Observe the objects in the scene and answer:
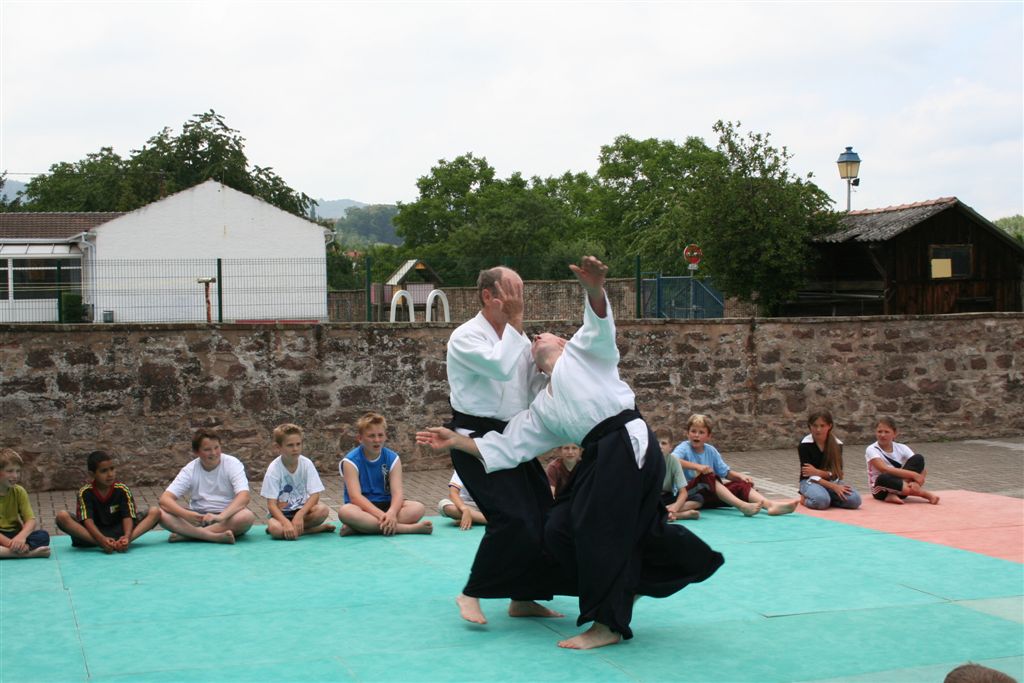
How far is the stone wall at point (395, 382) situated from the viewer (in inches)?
441

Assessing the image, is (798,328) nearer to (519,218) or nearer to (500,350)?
(500,350)

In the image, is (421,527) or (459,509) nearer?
(421,527)

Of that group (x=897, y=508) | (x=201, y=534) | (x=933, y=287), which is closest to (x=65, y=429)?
(x=201, y=534)

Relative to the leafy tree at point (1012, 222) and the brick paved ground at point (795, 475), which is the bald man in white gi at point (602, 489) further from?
the leafy tree at point (1012, 222)

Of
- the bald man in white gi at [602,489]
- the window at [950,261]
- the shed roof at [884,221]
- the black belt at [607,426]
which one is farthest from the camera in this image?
the window at [950,261]

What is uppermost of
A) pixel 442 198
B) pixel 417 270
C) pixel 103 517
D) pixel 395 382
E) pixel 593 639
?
pixel 442 198

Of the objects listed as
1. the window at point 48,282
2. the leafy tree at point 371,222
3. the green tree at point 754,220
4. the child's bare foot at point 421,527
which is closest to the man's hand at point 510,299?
the child's bare foot at point 421,527

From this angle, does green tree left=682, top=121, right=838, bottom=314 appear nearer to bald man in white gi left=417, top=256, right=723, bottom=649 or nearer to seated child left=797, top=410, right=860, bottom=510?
seated child left=797, top=410, right=860, bottom=510

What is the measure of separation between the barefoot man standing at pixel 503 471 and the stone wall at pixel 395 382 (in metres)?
6.56

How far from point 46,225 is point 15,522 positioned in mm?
32140

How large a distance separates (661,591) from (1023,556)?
3.37 meters

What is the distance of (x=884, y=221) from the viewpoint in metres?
18.7

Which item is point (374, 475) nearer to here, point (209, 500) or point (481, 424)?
point (209, 500)

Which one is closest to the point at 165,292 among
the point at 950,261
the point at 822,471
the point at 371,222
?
the point at 822,471
